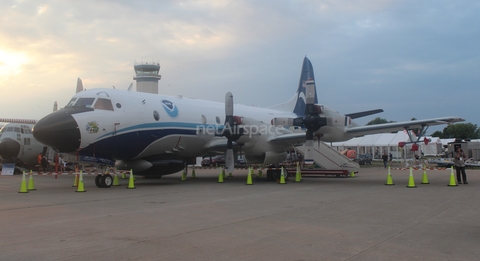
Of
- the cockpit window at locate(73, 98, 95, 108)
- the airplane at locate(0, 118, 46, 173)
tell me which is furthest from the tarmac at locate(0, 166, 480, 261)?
the airplane at locate(0, 118, 46, 173)

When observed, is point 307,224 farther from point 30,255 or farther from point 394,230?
point 30,255

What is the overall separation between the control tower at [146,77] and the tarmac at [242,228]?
58034 millimetres

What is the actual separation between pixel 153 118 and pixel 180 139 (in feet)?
5.11

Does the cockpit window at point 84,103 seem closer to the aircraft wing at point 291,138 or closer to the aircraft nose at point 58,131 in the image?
the aircraft nose at point 58,131

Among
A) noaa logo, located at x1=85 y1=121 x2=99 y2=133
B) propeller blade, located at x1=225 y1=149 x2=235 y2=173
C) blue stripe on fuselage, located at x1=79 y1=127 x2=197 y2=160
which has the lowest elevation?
propeller blade, located at x1=225 y1=149 x2=235 y2=173

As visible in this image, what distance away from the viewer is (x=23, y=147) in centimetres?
2445

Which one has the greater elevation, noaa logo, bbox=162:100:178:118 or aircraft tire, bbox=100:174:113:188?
noaa logo, bbox=162:100:178:118

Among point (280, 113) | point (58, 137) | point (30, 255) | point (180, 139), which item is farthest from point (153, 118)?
point (30, 255)

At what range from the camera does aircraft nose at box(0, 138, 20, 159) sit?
23.3 metres

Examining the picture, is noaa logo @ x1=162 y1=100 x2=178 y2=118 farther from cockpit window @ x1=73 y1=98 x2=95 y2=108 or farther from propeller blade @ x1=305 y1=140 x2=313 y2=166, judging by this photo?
propeller blade @ x1=305 y1=140 x2=313 y2=166

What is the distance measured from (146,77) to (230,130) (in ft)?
177

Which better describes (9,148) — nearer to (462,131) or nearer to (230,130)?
(230,130)

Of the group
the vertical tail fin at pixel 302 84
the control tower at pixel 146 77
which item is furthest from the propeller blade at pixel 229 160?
the control tower at pixel 146 77

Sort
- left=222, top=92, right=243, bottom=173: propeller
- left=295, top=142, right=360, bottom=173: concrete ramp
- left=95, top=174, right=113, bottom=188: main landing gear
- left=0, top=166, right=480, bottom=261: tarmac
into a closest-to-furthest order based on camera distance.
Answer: left=0, top=166, right=480, bottom=261: tarmac
left=95, top=174, right=113, bottom=188: main landing gear
left=222, top=92, right=243, bottom=173: propeller
left=295, top=142, right=360, bottom=173: concrete ramp
